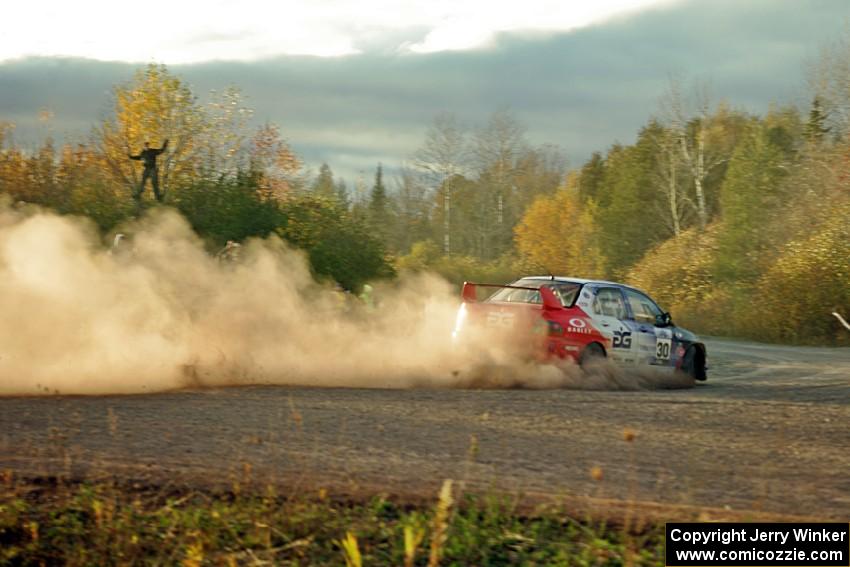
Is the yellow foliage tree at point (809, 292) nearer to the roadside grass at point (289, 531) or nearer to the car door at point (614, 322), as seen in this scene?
the car door at point (614, 322)

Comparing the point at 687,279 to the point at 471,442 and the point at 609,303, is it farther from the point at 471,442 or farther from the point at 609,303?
the point at 471,442

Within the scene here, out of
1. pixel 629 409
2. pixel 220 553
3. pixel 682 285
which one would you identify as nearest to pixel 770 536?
pixel 220 553

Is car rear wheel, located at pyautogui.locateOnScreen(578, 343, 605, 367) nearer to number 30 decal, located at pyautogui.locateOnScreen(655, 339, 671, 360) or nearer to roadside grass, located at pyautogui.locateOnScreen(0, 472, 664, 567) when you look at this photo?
number 30 decal, located at pyautogui.locateOnScreen(655, 339, 671, 360)

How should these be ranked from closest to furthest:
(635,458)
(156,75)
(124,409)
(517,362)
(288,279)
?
(635,458)
(124,409)
(517,362)
(288,279)
(156,75)

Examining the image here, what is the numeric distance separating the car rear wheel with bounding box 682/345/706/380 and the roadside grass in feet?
35.5

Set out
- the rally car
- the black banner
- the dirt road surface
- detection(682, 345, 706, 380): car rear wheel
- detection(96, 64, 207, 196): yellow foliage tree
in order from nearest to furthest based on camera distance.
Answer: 1. the black banner
2. the dirt road surface
3. the rally car
4. detection(682, 345, 706, 380): car rear wheel
5. detection(96, 64, 207, 196): yellow foliage tree

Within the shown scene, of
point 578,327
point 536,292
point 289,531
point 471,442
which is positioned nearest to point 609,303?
point 578,327

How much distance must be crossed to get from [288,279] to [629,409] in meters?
6.71

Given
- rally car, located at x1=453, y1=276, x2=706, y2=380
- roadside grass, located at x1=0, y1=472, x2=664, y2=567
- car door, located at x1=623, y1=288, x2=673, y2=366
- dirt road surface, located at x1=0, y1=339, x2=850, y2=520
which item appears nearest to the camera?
roadside grass, located at x1=0, y1=472, x2=664, y2=567

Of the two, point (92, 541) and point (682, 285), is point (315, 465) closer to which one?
point (92, 541)

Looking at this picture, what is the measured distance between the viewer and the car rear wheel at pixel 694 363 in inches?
694

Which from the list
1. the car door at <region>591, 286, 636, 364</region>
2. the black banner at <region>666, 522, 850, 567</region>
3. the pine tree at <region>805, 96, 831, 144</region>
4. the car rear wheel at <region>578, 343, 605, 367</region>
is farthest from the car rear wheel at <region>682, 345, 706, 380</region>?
the pine tree at <region>805, 96, 831, 144</region>

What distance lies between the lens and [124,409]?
1157 cm

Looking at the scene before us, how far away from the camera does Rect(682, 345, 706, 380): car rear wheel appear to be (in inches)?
694
